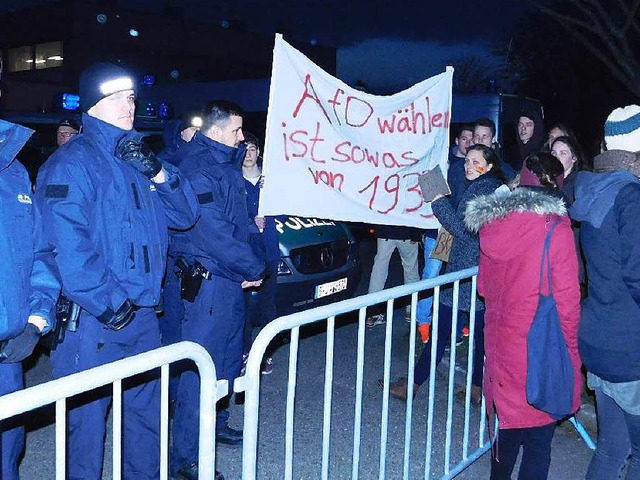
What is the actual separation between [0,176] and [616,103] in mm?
29905

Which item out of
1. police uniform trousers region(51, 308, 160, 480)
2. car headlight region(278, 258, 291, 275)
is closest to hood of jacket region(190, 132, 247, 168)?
police uniform trousers region(51, 308, 160, 480)

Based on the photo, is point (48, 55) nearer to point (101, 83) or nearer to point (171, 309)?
point (171, 309)

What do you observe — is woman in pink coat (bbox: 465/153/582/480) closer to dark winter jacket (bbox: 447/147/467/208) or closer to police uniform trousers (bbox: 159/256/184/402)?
police uniform trousers (bbox: 159/256/184/402)

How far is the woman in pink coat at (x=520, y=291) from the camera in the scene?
325cm

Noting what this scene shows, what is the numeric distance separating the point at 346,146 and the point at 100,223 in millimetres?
2007

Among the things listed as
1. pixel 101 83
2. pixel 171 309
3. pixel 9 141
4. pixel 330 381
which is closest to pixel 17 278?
pixel 9 141

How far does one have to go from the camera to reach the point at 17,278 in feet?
9.17

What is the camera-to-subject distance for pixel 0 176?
2818 millimetres

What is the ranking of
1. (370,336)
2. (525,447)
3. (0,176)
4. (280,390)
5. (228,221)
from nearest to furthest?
1. (0,176)
2. (525,447)
3. (228,221)
4. (280,390)
5. (370,336)

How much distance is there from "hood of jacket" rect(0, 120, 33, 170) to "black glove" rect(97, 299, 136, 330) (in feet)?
2.52

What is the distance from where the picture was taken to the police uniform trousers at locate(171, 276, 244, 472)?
12.9ft

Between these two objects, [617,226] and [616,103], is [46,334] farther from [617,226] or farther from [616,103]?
[616,103]

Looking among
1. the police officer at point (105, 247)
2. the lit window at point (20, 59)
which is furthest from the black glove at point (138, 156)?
the lit window at point (20, 59)

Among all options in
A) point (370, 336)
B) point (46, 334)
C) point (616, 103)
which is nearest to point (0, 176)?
point (46, 334)
